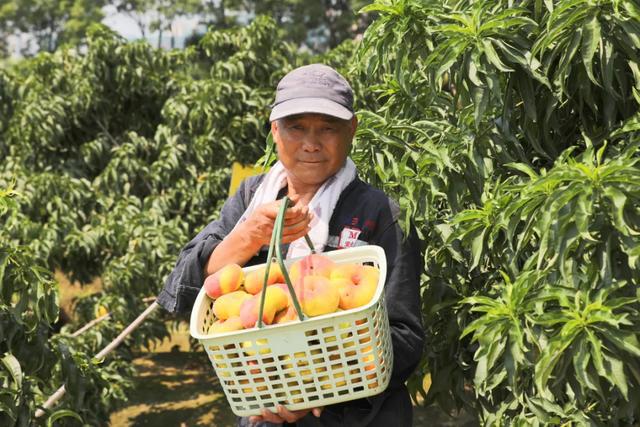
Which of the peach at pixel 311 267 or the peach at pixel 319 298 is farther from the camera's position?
the peach at pixel 311 267

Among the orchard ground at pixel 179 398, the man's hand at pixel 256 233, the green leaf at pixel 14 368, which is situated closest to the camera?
the man's hand at pixel 256 233

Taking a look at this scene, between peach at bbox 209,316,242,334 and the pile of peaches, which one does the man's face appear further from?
peach at bbox 209,316,242,334

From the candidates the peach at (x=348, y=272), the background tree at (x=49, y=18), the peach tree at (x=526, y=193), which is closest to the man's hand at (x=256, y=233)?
the peach at (x=348, y=272)

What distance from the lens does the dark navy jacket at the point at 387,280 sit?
6.69 ft

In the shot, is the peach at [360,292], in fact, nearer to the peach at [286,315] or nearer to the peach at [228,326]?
the peach at [286,315]

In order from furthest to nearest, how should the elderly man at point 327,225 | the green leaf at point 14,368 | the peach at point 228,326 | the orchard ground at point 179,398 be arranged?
1. the orchard ground at point 179,398
2. the green leaf at point 14,368
3. the elderly man at point 327,225
4. the peach at point 228,326

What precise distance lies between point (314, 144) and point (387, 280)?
0.44 m

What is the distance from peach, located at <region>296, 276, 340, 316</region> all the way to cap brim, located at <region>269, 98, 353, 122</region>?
0.50m

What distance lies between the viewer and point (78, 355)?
3.81m

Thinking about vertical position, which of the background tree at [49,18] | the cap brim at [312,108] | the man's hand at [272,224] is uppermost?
the background tree at [49,18]

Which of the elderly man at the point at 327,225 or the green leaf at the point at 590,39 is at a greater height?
the green leaf at the point at 590,39

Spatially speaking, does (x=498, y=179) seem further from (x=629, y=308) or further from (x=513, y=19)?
(x=629, y=308)

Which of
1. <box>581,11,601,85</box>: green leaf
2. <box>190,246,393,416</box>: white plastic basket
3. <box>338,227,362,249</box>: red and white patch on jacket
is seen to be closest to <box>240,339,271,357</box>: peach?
<box>190,246,393,416</box>: white plastic basket

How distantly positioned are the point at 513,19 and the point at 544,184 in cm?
56
